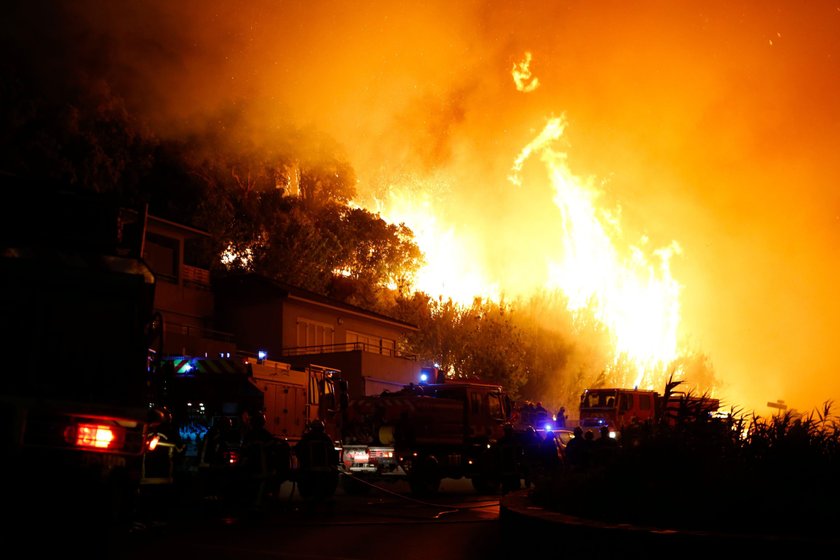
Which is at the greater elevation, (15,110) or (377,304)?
(15,110)

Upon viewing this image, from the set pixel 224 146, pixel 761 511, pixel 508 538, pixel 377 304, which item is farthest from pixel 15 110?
pixel 761 511

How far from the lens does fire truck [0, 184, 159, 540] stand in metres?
7.86

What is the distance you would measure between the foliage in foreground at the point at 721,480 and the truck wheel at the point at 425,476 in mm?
9273

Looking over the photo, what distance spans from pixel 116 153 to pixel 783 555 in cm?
4542

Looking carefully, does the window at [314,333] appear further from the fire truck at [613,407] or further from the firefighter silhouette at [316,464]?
the firefighter silhouette at [316,464]

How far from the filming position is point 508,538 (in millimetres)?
10992

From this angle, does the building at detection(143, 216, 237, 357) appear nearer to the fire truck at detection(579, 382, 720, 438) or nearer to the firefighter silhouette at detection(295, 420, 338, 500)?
the fire truck at detection(579, 382, 720, 438)

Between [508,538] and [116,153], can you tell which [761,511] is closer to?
[508,538]

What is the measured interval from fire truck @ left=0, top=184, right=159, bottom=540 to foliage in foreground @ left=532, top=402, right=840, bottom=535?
479 cm

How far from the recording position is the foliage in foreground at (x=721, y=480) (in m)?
8.52

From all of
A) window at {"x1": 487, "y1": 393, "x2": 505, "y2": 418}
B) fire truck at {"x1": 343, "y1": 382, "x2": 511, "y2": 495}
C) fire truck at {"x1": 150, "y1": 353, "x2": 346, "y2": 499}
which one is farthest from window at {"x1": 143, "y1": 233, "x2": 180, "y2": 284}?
window at {"x1": 487, "y1": 393, "x2": 505, "y2": 418}

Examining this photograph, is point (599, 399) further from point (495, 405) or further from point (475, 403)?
point (475, 403)

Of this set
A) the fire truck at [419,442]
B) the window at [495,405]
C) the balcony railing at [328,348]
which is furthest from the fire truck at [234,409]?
the balcony railing at [328,348]

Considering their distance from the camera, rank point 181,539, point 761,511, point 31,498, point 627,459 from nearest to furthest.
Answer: point 31,498 < point 761,511 < point 627,459 < point 181,539
